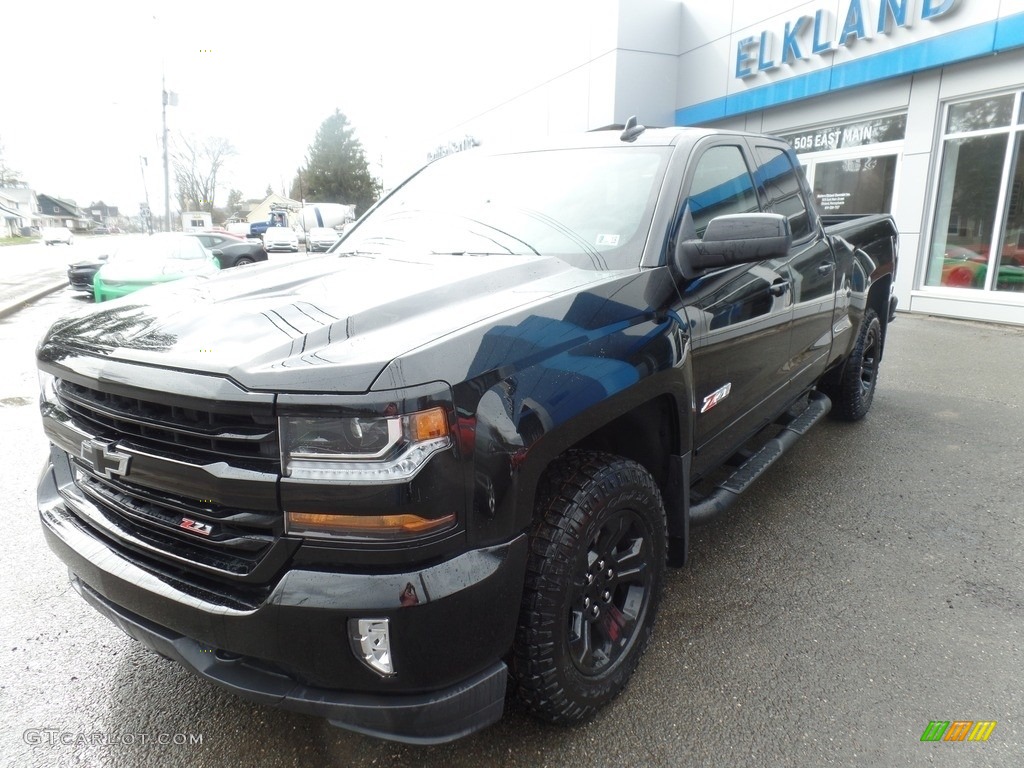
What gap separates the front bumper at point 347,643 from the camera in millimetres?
1592

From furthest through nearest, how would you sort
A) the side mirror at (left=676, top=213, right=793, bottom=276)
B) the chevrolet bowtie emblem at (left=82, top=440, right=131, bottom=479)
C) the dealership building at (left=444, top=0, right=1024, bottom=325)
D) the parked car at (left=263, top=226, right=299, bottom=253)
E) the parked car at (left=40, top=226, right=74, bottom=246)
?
1. the parked car at (left=40, top=226, right=74, bottom=246)
2. the parked car at (left=263, top=226, right=299, bottom=253)
3. the dealership building at (left=444, top=0, right=1024, bottom=325)
4. the side mirror at (left=676, top=213, right=793, bottom=276)
5. the chevrolet bowtie emblem at (left=82, top=440, right=131, bottom=479)

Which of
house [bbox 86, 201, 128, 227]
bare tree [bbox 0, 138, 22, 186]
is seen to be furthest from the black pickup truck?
house [bbox 86, 201, 128, 227]

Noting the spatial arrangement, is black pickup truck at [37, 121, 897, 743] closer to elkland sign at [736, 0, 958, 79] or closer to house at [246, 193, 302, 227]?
elkland sign at [736, 0, 958, 79]

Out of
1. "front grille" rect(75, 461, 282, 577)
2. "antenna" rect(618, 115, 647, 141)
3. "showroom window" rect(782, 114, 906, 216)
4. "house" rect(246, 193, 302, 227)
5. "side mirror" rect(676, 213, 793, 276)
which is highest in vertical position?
"house" rect(246, 193, 302, 227)

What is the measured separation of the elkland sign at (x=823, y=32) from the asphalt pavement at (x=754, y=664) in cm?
854

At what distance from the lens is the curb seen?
41.3ft

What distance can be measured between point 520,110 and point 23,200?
106624 mm

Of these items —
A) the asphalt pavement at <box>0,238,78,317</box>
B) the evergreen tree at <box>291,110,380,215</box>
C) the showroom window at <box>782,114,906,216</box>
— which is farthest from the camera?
the evergreen tree at <box>291,110,380,215</box>

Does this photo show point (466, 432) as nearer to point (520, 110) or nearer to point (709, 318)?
point (709, 318)

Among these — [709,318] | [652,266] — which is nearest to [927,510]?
[709,318]

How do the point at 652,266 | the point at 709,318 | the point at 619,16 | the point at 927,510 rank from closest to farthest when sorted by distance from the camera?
the point at 652,266 < the point at 709,318 < the point at 927,510 < the point at 619,16

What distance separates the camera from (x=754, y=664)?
97.3 inches

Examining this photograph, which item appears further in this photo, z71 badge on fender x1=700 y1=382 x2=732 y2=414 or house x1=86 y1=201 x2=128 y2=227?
house x1=86 y1=201 x2=128 y2=227

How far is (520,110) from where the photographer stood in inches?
793
